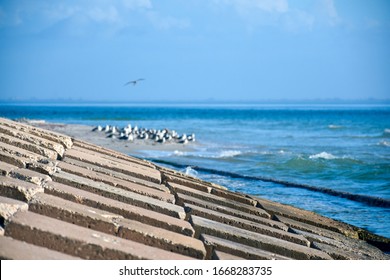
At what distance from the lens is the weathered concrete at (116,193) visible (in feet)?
11.1

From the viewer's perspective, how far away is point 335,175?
1184 centimetres

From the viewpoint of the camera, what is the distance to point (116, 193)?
3.45m

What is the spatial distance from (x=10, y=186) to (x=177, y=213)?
3.57 feet

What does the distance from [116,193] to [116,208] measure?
33 cm

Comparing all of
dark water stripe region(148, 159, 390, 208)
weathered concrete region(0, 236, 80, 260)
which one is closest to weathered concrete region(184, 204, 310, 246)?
weathered concrete region(0, 236, 80, 260)

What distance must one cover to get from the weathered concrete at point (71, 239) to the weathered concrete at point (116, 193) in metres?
0.71

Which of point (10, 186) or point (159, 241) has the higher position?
point (10, 186)

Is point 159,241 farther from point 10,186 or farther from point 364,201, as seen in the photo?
point 364,201

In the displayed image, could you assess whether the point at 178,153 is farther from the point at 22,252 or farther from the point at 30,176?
the point at 22,252

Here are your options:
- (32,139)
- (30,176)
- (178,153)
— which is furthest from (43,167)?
(178,153)

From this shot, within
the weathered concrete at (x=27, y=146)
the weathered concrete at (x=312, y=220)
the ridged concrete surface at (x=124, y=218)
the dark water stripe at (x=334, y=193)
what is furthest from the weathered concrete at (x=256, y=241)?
the dark water stripe at (x=334, y=193)

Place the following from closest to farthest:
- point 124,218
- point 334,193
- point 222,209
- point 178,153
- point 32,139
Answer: point 124,218
point 222,209
point 32,139
point 334,193
point 178,153

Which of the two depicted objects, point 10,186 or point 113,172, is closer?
point 10,186
